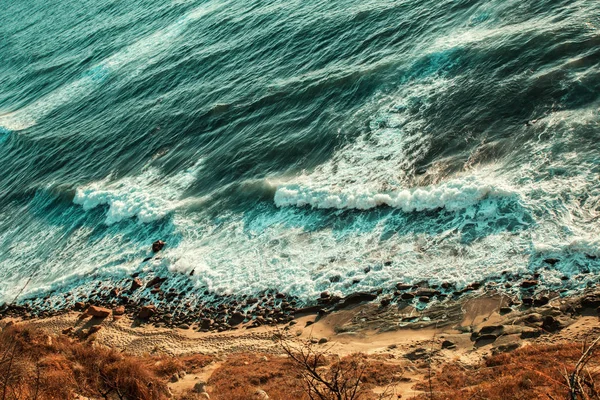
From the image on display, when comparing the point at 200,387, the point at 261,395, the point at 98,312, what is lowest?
the point at 98,312

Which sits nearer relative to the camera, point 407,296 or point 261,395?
point 261,395

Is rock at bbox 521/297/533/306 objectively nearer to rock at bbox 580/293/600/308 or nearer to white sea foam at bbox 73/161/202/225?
rock at bbox 580/293/600/308

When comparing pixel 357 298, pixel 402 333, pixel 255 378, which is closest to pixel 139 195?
pixel 357 298

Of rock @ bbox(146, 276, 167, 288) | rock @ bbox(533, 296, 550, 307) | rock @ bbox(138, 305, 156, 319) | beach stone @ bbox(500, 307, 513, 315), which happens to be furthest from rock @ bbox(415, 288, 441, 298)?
rock @ bbox(146, 276, 167, 288)

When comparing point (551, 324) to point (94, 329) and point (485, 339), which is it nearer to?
point (485, 339)

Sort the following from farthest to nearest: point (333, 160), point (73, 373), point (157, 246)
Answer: point (333, 160) < point (157, 246) < point (73, 373)

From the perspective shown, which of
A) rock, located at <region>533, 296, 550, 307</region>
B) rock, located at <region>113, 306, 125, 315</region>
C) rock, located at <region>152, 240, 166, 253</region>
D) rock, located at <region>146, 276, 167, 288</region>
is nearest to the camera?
rock, located at <region>533, 296, 550, 307</region>

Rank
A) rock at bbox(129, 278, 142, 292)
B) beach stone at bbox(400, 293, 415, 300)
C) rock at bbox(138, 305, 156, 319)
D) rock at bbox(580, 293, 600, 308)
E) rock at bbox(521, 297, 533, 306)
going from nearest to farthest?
rock at bbox(580, 293, 600, 308), rock at bbox(521, 297, 533, 306), beach stone at bbox(400, 293, 415, 300), rock at bbox(138, 305, 156, 319), rock at bbox(129, 278, 142, 292)

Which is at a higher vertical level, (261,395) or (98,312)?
(261,395)
